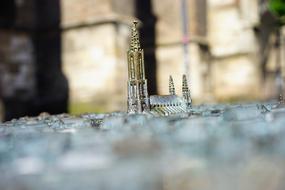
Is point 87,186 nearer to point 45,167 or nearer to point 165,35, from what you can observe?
point 45,167

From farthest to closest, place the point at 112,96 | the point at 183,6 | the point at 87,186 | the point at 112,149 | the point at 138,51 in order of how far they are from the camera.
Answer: the point at 183,6 < the point at 112,96 < the point at 138,51 < the point at 112,149 < the point at 87,186

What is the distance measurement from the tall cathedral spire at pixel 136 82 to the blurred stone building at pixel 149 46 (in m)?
6.40

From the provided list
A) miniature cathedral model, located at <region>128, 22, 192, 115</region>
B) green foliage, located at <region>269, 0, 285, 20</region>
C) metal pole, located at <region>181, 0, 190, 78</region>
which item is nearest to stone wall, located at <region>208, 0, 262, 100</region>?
green foliage, located at <region>269, 0, 285, 20</region>

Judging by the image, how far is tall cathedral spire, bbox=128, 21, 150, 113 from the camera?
6973 mm

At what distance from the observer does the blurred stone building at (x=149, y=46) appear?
14055 mm

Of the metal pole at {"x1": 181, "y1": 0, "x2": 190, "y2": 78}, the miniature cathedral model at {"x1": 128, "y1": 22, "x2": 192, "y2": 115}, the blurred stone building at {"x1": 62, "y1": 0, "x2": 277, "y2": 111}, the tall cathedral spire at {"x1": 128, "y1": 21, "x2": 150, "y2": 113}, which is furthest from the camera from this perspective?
the metal pole at {"x1": 181, "y1": 0, "x2": 190, "y2": 78}

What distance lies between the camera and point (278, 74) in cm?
2200

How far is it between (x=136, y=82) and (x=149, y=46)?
1138 cm

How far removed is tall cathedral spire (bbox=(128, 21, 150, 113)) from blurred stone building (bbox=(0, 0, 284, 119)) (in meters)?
6.40

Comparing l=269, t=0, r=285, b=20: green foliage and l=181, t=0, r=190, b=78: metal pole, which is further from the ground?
l=269, t=0, r=285, b=20: green foliage

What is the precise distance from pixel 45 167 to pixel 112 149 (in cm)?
33

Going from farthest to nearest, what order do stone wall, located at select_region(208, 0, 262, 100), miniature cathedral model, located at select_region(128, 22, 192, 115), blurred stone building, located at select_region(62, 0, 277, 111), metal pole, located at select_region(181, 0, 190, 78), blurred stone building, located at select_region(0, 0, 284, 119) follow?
stone wall, located at select_region(208, 0, 262, 100) < metal pole, located at select_region(181, 0, 190, 78) < blurred stone building, located at select_region(62, 0, 277, 111) < blurred stone building, located at select_region(0, 0, 284, 119) < miniature cathedral model, located at select_region(128, 22, 192, 115)

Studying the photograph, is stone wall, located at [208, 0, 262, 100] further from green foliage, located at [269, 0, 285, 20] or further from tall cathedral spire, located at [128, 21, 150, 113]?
tall cathedral spire, located at [128, 21, 150, 113]

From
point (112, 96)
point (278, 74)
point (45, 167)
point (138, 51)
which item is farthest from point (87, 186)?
point (278, 74)
